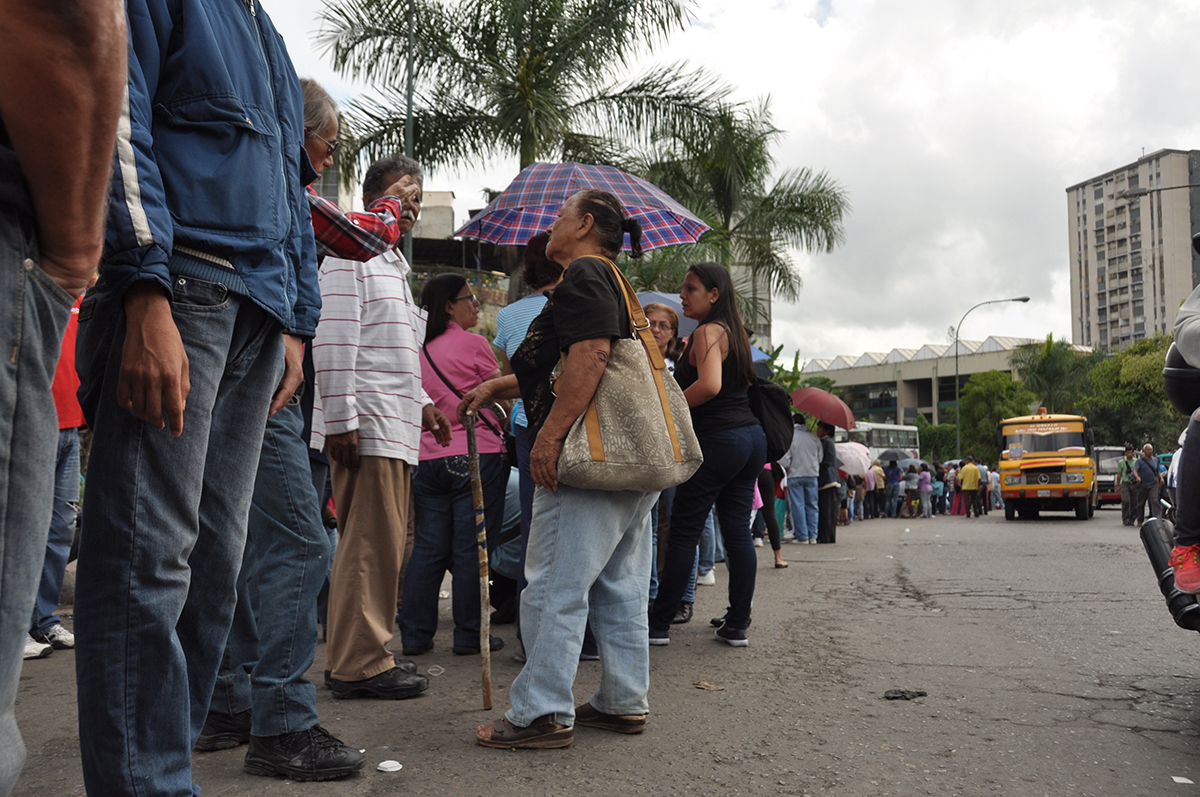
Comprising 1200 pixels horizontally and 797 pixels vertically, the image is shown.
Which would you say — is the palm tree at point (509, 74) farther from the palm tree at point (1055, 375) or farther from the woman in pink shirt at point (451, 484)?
the palm tree at point (1055, 375)

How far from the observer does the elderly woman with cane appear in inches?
133

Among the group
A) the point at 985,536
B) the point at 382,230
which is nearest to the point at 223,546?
the point at 382,230

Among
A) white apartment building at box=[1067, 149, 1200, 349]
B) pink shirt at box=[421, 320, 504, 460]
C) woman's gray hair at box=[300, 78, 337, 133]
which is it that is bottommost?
pink shirt at box=[421, 320, 504, 460]

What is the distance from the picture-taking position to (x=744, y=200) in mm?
24422

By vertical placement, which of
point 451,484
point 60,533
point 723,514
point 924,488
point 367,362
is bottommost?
point 924,488

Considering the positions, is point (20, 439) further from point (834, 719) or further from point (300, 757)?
point (834, 719)

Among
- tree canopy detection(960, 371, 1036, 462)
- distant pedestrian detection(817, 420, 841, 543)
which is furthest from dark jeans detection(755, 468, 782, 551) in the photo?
tree canopy detection(960, 371, 1036, 462)

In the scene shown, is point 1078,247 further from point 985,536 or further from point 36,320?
point 36,320

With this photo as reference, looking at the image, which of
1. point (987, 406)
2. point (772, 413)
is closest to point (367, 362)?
point (772, 413)

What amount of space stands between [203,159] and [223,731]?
2.05 metres

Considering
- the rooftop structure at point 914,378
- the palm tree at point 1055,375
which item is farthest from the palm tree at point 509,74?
the rooftop structure at point 914,378

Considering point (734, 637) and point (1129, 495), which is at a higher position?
point (1129, 495)

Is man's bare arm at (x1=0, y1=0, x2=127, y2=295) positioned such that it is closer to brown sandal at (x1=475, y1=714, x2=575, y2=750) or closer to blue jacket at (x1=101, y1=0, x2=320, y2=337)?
blue jacket at (x1=101, y1=0, x2=320, y2=337)

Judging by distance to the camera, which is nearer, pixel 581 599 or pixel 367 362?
pixel 581 599
